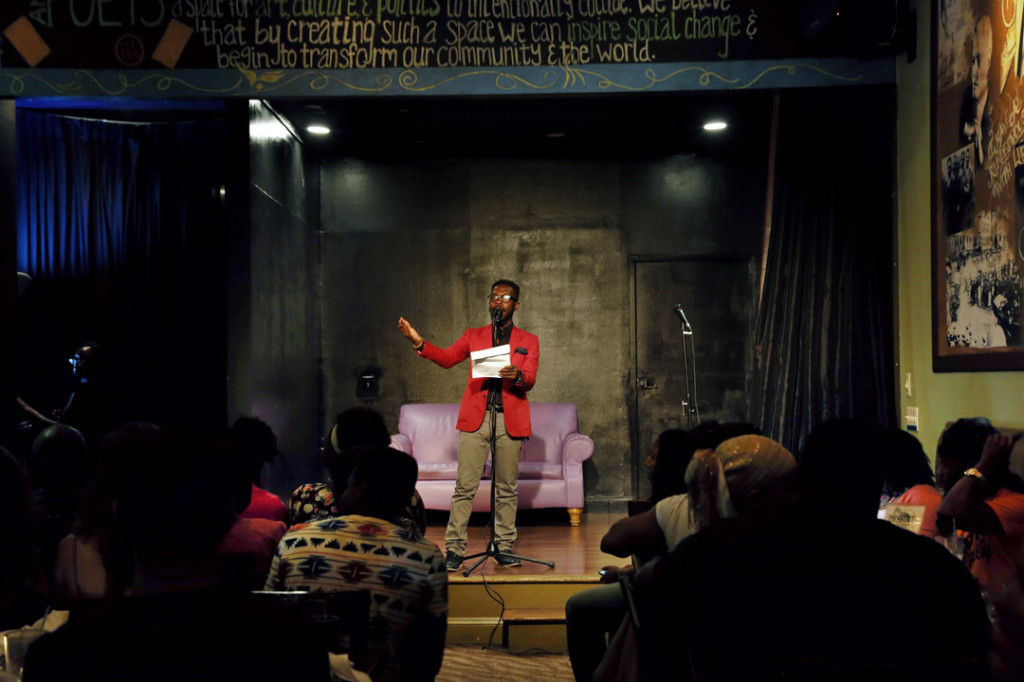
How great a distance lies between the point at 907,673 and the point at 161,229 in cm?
579

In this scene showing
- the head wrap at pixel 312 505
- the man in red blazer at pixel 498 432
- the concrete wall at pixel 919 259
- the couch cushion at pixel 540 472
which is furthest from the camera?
the couch cushion at pixel 540 472

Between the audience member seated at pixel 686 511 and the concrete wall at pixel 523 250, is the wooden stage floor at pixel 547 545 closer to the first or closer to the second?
the concrete wall at pixel 523 250

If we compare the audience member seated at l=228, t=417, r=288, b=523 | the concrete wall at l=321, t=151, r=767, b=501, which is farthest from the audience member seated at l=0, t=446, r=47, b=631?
the concrete wall at l=321, t=151, r=767, b=501

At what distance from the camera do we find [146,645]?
4.42 ft

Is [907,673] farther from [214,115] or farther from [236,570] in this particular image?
[214,115]

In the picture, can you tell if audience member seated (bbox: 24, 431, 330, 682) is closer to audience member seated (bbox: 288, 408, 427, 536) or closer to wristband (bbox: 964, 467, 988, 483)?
audience member seated (bbox: 288, 408, 427, 536)

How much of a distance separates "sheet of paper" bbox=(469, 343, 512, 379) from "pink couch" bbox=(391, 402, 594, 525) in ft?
6.23

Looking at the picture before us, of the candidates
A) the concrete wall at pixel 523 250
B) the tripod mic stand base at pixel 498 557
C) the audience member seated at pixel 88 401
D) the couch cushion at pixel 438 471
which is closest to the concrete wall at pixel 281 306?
the concrete wall at pixel 523 250

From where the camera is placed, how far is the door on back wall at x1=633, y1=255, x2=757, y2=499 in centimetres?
781

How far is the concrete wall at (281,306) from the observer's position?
5836 millimetres

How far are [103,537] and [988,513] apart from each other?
7.76ft

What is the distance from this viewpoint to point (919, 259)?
15.6 feet

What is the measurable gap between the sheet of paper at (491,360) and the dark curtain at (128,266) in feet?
7.15

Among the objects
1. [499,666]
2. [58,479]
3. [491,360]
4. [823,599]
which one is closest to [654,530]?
[823,599]
